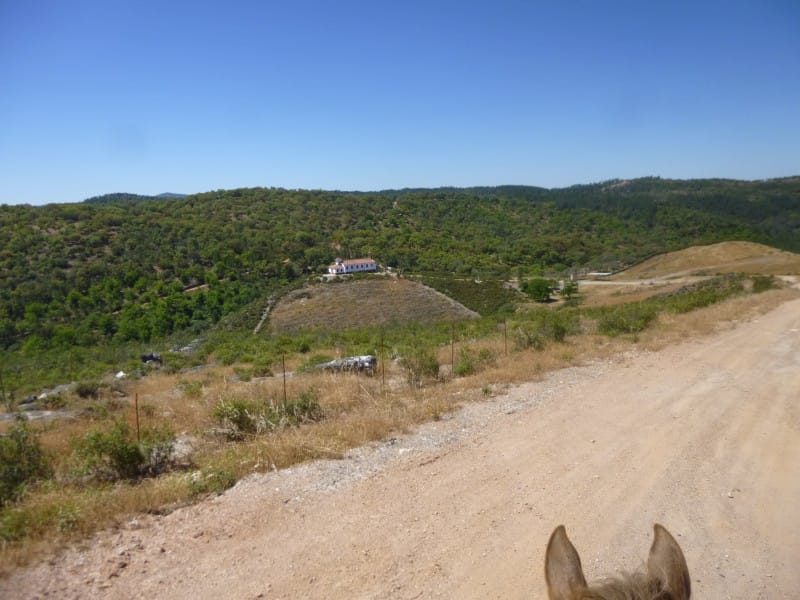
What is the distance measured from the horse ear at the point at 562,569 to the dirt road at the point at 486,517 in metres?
2.14

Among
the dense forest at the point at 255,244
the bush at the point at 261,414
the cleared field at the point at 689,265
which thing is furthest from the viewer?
the cleared field at the point at 689,265

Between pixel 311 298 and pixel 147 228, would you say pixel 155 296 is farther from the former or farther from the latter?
pixel 147 228

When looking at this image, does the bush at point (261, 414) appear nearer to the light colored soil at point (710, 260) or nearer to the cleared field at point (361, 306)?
the cleared field at point (361, 306)

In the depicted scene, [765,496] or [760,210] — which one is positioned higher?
[760,210]

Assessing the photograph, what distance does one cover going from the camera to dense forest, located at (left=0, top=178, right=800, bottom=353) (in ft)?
153

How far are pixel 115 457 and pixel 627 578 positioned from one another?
5.54 meters

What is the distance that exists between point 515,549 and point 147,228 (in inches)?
3252

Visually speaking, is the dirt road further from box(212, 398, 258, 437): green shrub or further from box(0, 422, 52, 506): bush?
box(212, 398, 258, 437): green shrub

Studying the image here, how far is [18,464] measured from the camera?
5.09 metres

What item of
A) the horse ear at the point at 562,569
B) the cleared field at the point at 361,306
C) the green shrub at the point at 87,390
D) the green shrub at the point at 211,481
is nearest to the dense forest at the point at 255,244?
the cleared field at the point at 361,306

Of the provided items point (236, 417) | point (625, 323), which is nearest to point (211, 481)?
point (236, 417)

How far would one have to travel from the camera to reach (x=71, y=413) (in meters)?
9.38

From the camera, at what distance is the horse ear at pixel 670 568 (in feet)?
4.71

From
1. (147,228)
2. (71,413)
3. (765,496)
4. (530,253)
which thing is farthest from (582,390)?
(530,253)
